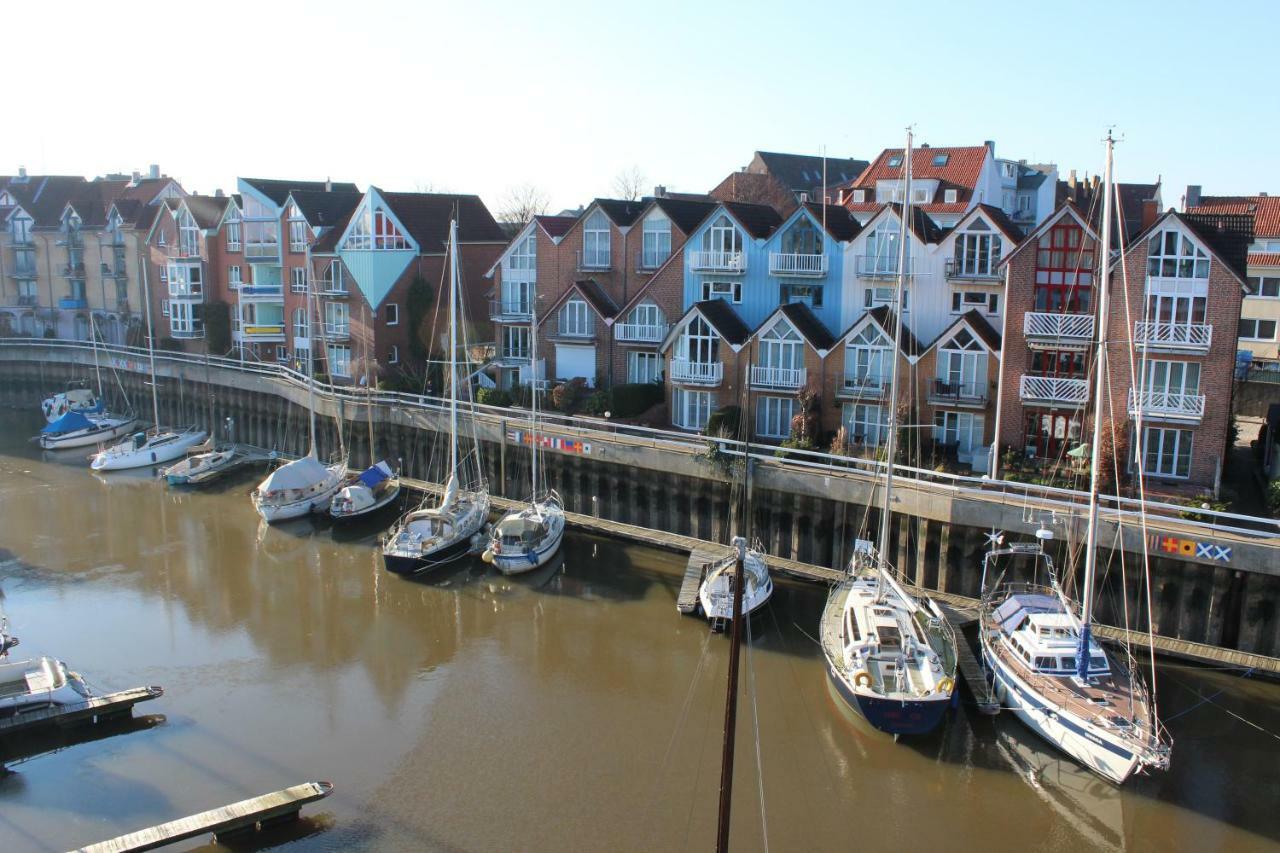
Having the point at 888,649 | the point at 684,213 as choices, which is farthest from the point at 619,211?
the point at 888,649

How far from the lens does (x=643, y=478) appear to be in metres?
37.7

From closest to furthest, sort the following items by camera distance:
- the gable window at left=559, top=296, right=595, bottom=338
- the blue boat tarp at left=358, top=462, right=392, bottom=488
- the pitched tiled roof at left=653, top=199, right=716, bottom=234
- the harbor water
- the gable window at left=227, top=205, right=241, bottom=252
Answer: the harbor water, the blue boat tarp at left=358, top=462, right=392, bottom=488, the pitched tiled roof at left=653, top=199, right=716, bottom=234, the gable window at left=559, top=296, right=595, bottom=338, the gable window at left=227, top=205, right=241, bottom=252

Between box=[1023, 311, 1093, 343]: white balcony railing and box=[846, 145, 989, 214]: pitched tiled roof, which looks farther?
box=[846, 145, 989, 214]: pitched tiled roof

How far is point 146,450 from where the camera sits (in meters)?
51.2

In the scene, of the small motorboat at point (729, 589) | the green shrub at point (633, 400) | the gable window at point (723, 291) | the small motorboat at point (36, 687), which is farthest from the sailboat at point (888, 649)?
the small motorboat at point (36, 687)

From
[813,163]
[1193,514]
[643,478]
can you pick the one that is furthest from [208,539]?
[813,163]

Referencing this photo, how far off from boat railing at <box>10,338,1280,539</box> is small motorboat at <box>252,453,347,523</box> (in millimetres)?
4959

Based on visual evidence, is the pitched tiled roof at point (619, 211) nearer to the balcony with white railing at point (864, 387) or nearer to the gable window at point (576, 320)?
the gable window at point (576, 320)

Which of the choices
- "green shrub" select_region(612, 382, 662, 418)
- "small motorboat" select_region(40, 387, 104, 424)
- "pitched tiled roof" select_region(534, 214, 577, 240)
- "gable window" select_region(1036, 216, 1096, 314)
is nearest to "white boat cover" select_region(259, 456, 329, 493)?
"green shrub" select_region(612, 382, 662, 418)

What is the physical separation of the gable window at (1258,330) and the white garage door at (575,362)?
1165 inches

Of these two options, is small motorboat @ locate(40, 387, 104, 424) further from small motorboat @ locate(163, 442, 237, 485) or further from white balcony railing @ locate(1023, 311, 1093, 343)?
white balcony railing @ locate(1023, 311, 1093, 343)

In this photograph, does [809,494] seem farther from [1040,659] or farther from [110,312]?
[110,312]

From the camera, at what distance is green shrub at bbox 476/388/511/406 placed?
1807 inches

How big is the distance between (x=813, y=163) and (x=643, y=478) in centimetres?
5041
